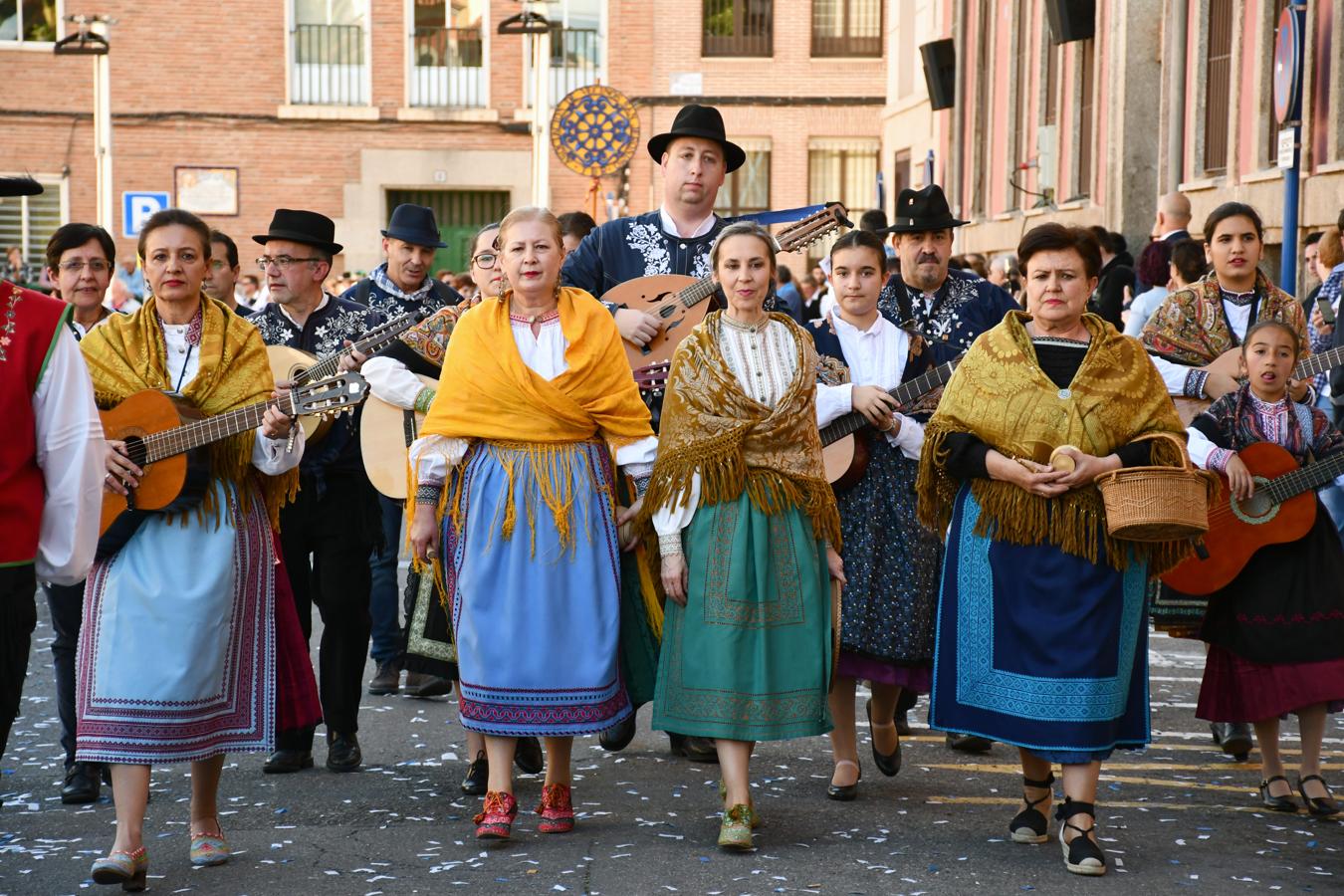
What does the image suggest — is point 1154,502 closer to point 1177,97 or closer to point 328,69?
point 1177,97

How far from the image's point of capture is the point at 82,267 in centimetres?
687

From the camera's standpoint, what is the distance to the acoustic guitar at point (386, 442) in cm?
738

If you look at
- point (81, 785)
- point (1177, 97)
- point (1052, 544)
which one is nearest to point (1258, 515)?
point (1052, 544)

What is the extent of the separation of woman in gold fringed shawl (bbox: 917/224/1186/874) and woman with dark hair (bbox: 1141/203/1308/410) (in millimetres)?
1704

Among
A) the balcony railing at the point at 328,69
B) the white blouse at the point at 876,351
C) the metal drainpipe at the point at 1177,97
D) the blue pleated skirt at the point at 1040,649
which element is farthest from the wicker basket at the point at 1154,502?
the balcony railing at the point at 328,69

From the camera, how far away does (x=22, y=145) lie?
113ft

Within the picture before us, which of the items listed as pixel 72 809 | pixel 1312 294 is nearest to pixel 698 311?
pixel 72 809

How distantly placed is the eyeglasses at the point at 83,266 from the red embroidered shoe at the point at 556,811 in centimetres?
260

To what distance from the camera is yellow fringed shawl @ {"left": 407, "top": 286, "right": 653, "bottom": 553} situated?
5.82m

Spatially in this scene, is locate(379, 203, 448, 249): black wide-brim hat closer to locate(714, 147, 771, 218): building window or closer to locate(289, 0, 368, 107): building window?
locate(714, 147, 771, 218): building window

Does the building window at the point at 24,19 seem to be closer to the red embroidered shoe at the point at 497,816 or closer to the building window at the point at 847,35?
the building window at the point at 847,35

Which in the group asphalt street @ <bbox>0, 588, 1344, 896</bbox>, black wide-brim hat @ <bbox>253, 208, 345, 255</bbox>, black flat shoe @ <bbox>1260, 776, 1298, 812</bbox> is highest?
black wide-brim hat @ <bbox>253, 208, 345, 255</bbox>

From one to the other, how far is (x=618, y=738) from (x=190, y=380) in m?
2.12

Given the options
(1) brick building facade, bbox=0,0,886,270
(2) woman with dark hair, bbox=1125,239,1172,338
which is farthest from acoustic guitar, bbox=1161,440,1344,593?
(1) brick building facade, bbox=0,0,886,270
